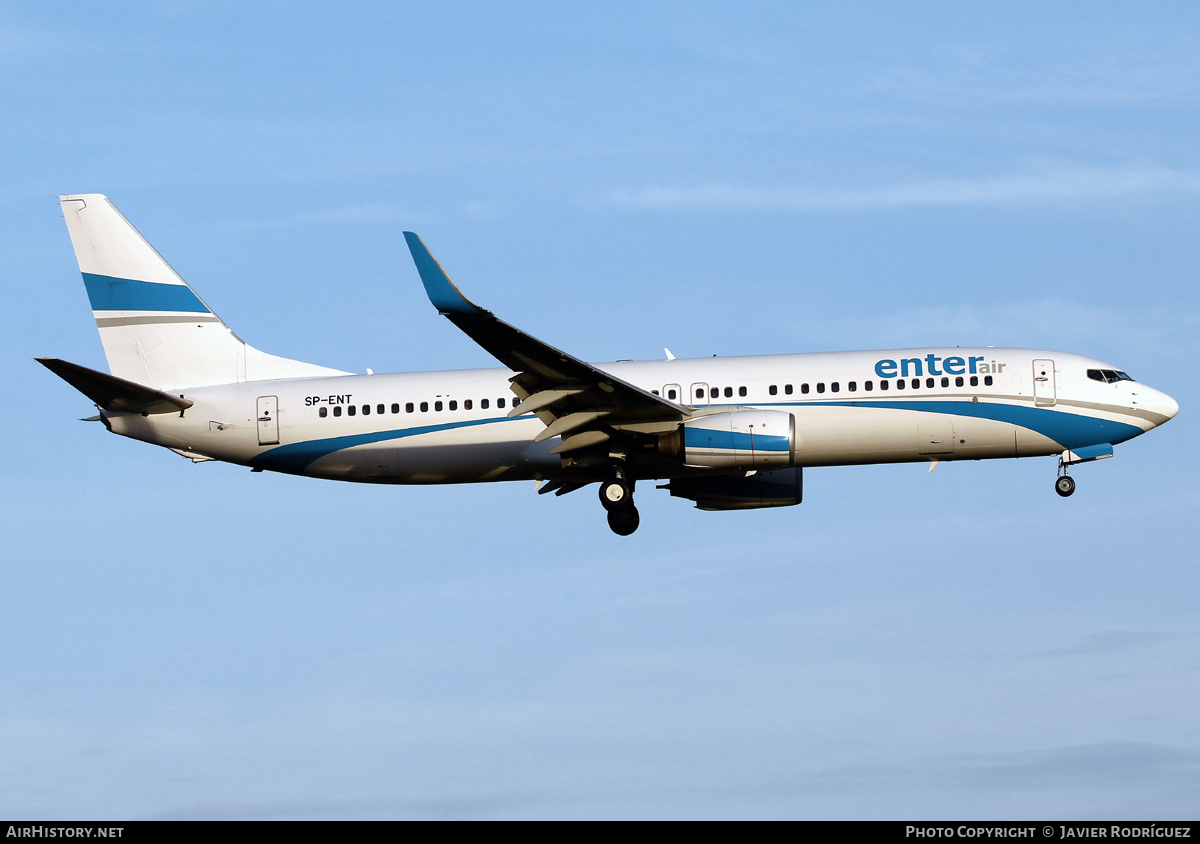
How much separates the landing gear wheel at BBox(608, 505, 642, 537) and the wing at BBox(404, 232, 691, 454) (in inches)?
75.2

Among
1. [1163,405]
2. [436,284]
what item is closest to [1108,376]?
[1163,405]

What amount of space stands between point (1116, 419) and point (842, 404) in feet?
23.2

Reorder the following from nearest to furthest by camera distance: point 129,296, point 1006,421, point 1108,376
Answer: point 1006,421 → point 1108,376 → point 129,296

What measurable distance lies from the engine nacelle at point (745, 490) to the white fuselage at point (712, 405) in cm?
262

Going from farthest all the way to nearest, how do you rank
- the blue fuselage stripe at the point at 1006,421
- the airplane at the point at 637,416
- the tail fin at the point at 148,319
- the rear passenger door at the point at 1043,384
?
the tail fin at the point at 148,319, the rear passenger door at the point at 1043,384, the blue fuselage stripe at the point at 1006,421, the airplane at the point at 637,416

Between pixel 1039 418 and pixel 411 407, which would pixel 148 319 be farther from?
pixel 1039 418

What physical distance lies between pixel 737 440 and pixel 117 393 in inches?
636

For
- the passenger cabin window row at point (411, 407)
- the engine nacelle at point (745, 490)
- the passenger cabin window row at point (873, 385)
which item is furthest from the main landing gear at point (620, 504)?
the passenger cabin window row at point (873, 385)

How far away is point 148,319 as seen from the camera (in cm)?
4088

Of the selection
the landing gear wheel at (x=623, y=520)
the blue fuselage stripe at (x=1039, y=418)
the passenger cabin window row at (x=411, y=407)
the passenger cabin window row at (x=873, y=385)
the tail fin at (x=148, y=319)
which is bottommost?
the landing gear wheel at (x=623, y=520)

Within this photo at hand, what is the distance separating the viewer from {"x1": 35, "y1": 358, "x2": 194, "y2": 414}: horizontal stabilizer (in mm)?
36062

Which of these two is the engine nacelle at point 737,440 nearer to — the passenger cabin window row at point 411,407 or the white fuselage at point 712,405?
the white fuselage at point 712,405

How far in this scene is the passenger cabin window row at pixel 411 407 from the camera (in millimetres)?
37469
